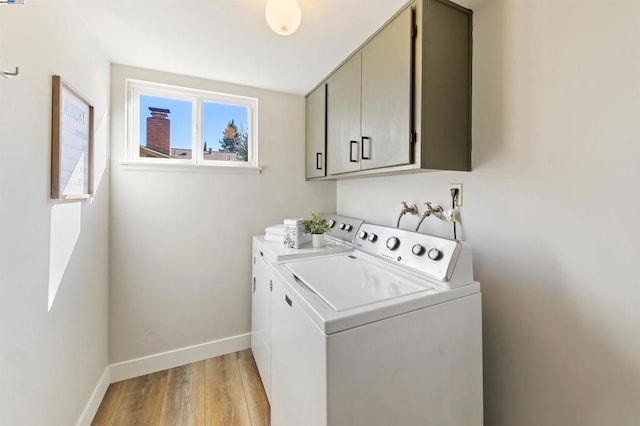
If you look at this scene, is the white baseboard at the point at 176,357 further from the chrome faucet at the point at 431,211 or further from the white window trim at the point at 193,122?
the chrome faucet at the point at 431,211

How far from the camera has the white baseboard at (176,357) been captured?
1.86 metres

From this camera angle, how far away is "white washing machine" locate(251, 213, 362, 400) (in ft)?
4.99

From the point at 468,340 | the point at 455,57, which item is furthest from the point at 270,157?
the point at 468,340

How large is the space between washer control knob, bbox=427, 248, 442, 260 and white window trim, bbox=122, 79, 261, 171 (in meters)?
1.56

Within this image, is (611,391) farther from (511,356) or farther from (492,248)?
(492,248)

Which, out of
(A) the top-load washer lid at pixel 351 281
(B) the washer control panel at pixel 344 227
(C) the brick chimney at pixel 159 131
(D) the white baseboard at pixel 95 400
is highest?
(C) the brick chimney at pixel 159 131

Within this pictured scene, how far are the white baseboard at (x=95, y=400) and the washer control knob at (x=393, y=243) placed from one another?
1.86m

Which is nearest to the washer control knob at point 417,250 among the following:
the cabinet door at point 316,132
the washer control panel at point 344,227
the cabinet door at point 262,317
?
the washer control panel at point 344,227

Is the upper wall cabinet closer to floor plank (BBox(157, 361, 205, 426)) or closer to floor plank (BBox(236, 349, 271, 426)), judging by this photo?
floor plank (BBox(236, 349, 271, 426))

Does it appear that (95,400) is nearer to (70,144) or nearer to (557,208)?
(70,144)

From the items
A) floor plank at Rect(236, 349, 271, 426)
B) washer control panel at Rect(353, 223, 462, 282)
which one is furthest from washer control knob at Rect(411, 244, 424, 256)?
floor plank at Rect(236, 349, 271, 426)

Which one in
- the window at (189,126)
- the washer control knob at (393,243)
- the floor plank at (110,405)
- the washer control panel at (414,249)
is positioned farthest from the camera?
the window at (189,126)

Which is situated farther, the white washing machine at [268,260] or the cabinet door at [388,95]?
the white washing machine at [268,260]

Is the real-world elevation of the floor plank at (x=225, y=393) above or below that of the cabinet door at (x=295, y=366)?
below
